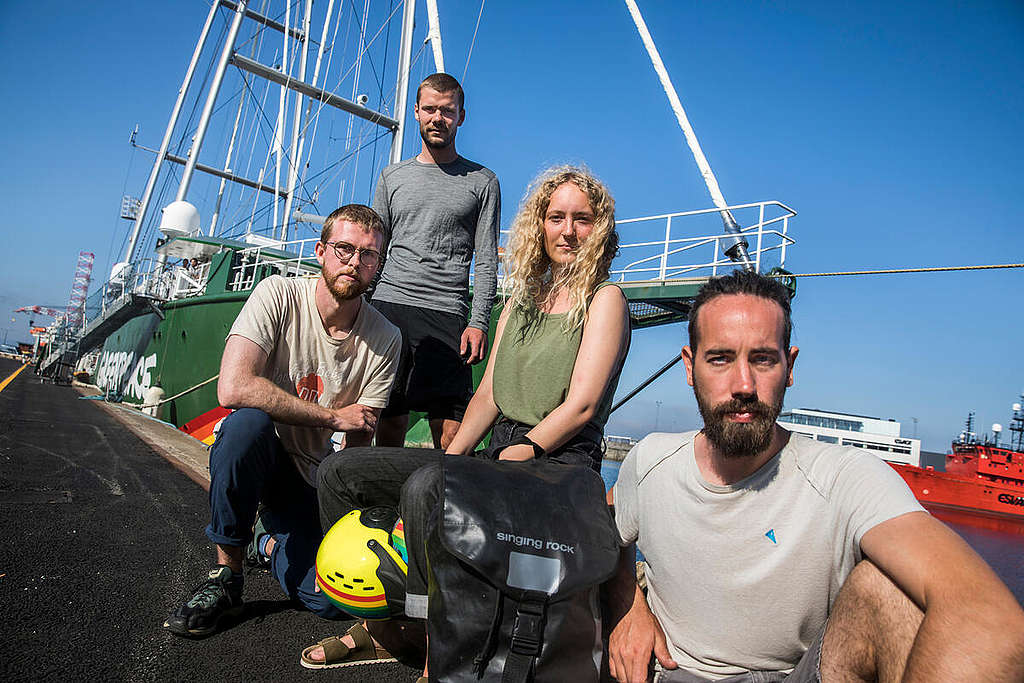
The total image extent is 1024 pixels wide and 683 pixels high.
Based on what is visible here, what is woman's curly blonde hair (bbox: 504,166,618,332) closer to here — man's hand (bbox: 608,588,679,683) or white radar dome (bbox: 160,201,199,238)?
man's hand (bbox: 608,588,679,683)

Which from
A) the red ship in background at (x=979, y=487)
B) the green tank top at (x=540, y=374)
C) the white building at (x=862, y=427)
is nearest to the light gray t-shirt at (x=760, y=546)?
the green tank top at (x=540, y=374)

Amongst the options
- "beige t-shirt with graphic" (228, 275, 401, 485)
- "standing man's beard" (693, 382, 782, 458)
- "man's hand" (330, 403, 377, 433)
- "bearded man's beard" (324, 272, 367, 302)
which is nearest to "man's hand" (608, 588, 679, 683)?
"standing man's beard" (693, 382, 782, 458)

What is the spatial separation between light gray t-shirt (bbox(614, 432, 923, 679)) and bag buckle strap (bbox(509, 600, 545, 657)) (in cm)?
37

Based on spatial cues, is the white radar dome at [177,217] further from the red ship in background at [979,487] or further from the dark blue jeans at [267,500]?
the red ship in background at [979,487]

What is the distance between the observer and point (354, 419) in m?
2.43

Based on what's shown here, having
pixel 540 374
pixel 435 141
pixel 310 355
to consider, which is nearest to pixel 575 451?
pixel 540 374

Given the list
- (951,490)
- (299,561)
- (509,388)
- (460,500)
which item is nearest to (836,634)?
(460,500)

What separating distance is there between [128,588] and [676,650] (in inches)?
76.2

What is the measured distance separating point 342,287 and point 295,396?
1.55 ft

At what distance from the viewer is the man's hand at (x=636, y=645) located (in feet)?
4.73

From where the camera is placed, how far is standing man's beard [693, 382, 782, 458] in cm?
139

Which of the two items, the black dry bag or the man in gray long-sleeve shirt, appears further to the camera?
the man in gray long-sleeve shirt

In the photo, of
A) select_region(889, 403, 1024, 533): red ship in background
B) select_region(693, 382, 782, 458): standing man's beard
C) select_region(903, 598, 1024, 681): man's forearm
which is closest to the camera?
select_region(903, 598, 1024, 681): man's forearm

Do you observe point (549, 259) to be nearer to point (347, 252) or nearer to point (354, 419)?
point (347, 252)
